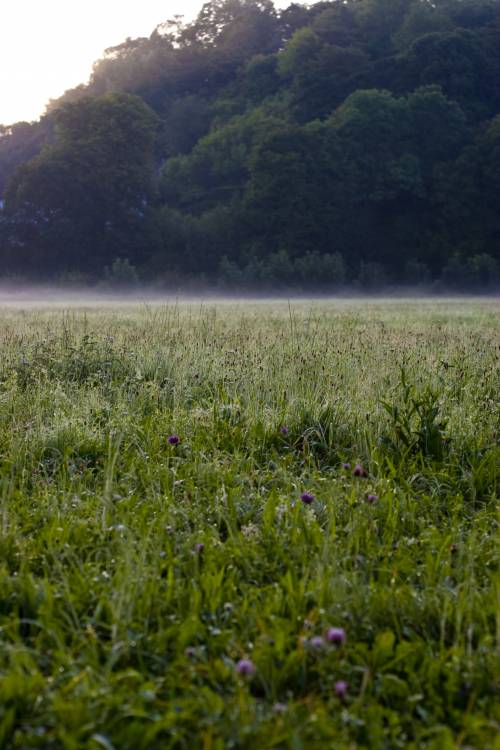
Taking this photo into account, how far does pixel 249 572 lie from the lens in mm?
2592

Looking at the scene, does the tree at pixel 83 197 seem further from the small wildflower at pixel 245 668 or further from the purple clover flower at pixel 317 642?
the small wildflower at pixel 245 668

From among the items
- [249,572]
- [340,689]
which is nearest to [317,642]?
[340,689]

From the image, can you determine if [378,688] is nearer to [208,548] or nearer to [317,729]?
[317,729]

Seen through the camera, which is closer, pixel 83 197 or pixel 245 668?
pixel 245 668

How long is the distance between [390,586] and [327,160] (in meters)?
45.7

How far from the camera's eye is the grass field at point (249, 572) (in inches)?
71.9

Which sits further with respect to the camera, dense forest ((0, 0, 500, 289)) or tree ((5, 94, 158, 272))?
tree ((5, 94, 158, 272))

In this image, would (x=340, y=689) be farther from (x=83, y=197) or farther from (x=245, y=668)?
(x=83, y=197)

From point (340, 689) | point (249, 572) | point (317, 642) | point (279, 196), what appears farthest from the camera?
point (279, 196)

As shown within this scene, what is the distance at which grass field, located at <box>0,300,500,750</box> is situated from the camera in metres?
1.83

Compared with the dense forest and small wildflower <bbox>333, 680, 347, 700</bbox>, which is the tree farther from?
small wildflower <bbox>333, 680, 347, 700</bbox>

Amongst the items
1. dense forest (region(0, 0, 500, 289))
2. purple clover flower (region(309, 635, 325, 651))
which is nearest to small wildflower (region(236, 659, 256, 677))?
purple clover flower (region(309, 635, 325, 651))

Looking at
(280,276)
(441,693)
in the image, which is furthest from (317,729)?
(280,276)

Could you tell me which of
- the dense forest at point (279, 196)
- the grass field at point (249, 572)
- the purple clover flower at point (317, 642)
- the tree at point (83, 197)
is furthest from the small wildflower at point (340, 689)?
the tree at point (83, 197)
